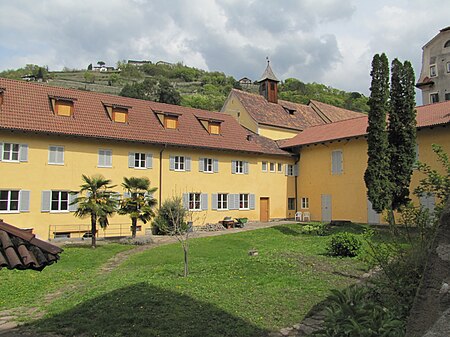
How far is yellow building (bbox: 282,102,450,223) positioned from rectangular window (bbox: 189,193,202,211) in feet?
34.4

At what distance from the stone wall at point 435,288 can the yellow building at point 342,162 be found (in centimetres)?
2380

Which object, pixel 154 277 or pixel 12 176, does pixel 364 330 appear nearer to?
pixel 154 277

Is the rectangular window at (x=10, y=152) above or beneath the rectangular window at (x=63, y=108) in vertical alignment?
beneath

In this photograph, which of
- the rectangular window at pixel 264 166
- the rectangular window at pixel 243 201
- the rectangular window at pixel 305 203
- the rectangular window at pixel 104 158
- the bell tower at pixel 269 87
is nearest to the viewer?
the rectangular window at pixel 104 158

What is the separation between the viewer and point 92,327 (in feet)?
24.8

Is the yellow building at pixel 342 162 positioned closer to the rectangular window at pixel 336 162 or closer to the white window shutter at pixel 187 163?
the rectangular window at pixel 336 162

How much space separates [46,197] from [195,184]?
424 inches

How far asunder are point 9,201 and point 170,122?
12791mm

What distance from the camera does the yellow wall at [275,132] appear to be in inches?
1452

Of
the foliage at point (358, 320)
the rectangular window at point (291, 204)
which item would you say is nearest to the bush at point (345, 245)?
the foliage at point (358, 320)

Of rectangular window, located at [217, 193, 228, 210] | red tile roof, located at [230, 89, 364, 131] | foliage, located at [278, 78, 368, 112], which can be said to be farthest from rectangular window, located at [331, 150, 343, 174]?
foliage, located at [278, 78, 368, 112]

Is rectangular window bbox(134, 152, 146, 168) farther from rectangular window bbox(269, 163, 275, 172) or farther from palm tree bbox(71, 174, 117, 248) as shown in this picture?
rectangular window bbox(269, 163, 275, 172)

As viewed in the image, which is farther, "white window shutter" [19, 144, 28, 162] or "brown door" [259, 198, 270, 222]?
"brown door" [259, 198, 270, 222]

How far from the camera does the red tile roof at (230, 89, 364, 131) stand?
124 feet
